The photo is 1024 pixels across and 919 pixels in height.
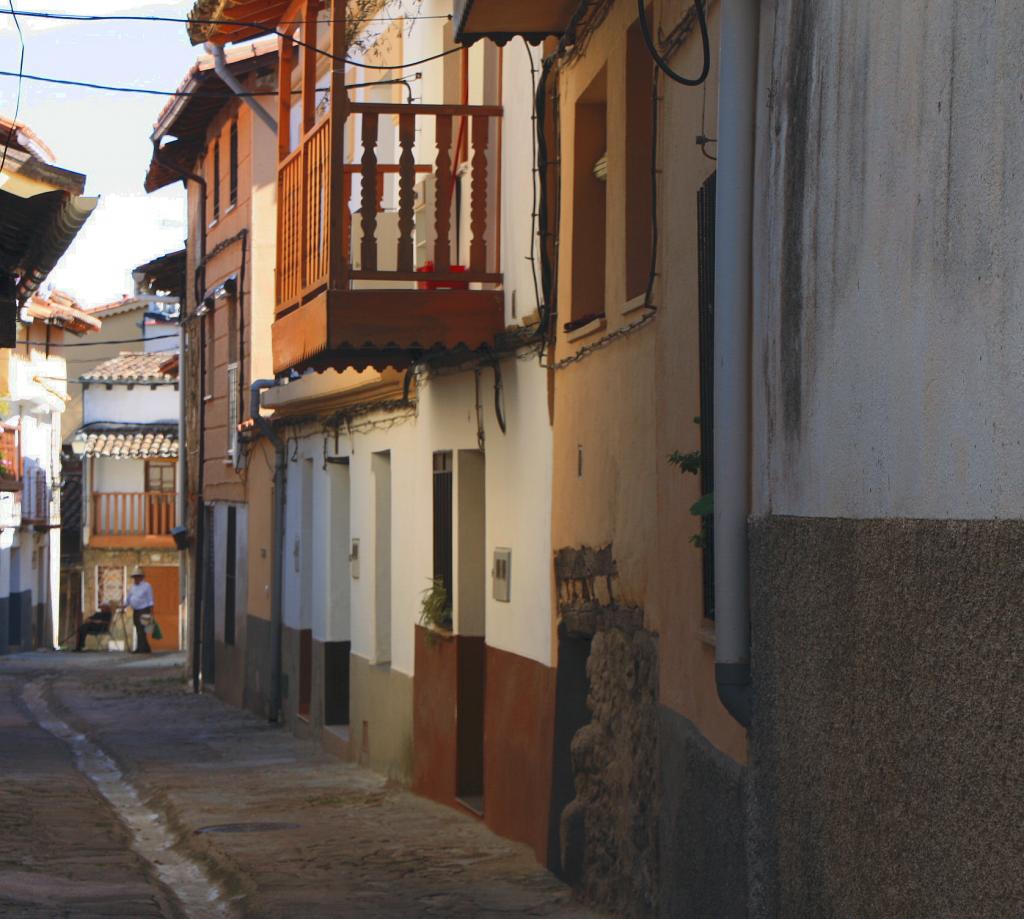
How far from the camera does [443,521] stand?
12.8 m

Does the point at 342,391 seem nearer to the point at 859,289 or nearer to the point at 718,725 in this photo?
the point at 718,725

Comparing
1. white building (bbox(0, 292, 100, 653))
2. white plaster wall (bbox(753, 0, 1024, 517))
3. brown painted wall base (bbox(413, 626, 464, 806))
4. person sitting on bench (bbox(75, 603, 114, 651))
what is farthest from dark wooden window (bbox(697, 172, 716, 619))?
person sitting on bench (bbox(75, 603, 114, 651))

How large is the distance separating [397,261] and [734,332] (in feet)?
17.8

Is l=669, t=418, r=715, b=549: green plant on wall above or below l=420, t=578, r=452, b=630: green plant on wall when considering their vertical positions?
above

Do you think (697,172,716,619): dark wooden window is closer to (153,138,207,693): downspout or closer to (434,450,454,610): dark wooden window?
(434,450,454,610): dark wooden window

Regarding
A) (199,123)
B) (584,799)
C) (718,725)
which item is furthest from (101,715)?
(718,725)

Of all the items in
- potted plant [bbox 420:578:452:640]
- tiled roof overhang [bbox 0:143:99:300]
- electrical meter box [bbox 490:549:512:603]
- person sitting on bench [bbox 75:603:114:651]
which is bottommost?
person sitting on bench [bbox 75:603:114:651]

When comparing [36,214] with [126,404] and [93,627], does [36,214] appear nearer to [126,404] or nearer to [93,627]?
[93,627]

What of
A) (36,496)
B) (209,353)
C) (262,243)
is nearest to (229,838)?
(262,243)

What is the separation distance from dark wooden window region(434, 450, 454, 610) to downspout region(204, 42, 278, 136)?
6.67 meters

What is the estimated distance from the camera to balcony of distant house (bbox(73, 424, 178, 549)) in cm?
5091

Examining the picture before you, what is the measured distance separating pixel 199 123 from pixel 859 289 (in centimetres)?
2087

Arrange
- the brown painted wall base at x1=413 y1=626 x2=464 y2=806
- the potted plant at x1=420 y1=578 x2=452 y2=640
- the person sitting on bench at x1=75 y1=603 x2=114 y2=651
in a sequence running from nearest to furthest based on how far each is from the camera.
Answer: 1. the brown painted wall base at x1=413 y1=626 x2=464 y2=806
2. the potted plant at x1=420 y1=578 x2=452 y2=640
3. the person sitting on bench at x1=75 y1=603 x2=114 y2=651

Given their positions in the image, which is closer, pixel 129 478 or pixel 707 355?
pixel 707 355
